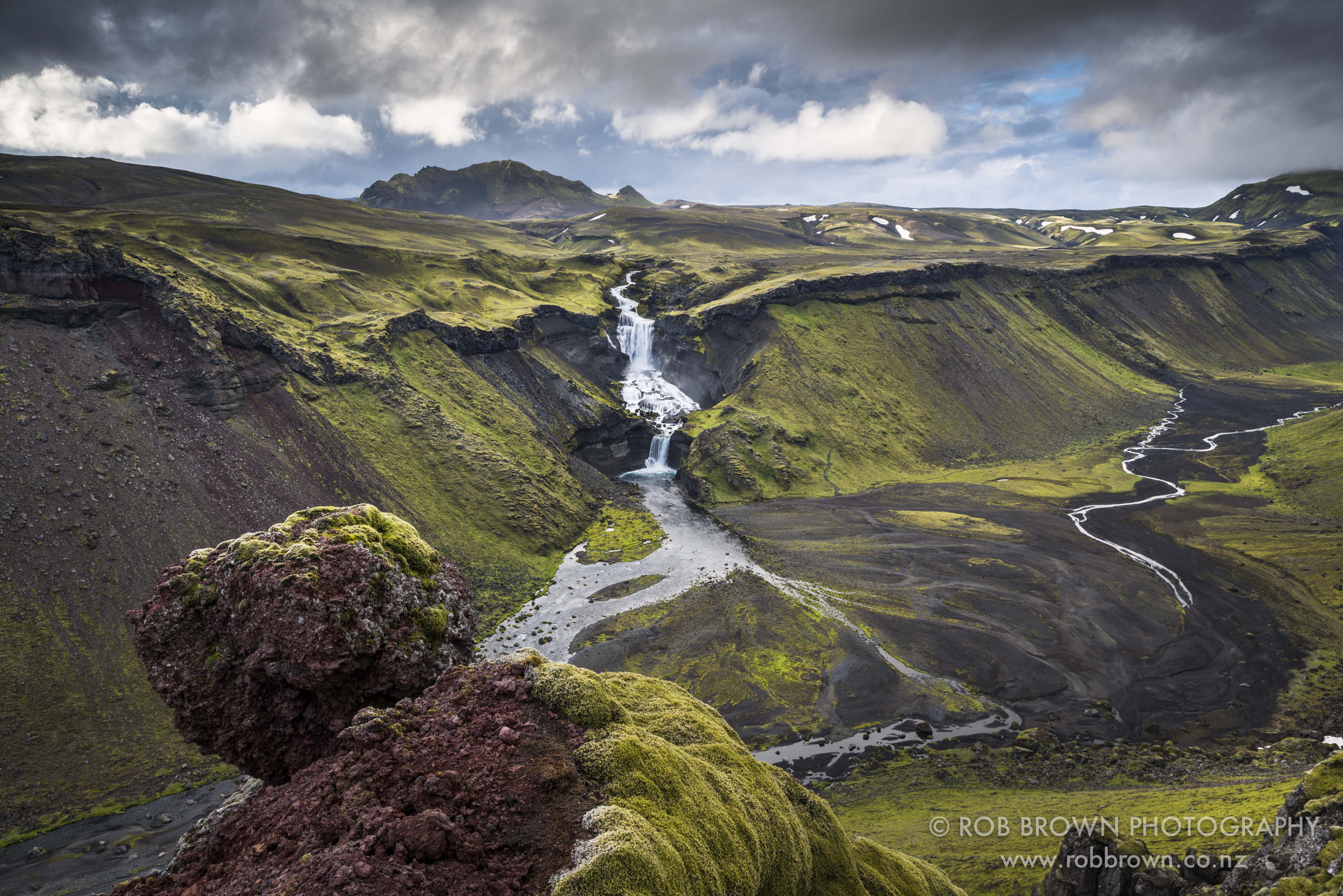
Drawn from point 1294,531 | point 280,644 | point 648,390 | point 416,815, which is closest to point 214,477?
point 280,644

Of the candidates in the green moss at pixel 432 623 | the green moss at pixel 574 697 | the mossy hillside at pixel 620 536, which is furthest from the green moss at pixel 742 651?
the green moss at pixel 432 623

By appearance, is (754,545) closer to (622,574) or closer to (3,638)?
(622,574)

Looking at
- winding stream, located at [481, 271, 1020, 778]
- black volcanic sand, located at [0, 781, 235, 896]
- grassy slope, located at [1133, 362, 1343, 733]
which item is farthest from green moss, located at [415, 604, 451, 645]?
grassy slope, located at [1133, 362, 1343, 733]

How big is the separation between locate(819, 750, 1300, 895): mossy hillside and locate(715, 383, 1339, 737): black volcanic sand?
525 cm

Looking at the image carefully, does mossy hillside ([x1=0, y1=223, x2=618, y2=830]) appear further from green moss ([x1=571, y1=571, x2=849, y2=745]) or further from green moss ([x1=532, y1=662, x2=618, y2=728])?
green moss ([x1=532, y1=662, x2=618, y2=728])

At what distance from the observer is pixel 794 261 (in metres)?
161

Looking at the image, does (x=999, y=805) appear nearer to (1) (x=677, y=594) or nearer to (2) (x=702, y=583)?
(1) (x=677, y=594)

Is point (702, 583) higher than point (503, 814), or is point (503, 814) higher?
point (503, 814)

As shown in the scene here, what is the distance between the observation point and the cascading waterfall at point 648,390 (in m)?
91.1

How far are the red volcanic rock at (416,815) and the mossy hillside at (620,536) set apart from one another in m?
48.7

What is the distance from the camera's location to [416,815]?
1012 centimetres

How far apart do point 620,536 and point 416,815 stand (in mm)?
56425

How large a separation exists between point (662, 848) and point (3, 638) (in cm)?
4267

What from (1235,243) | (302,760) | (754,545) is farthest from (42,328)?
(1235,243)
